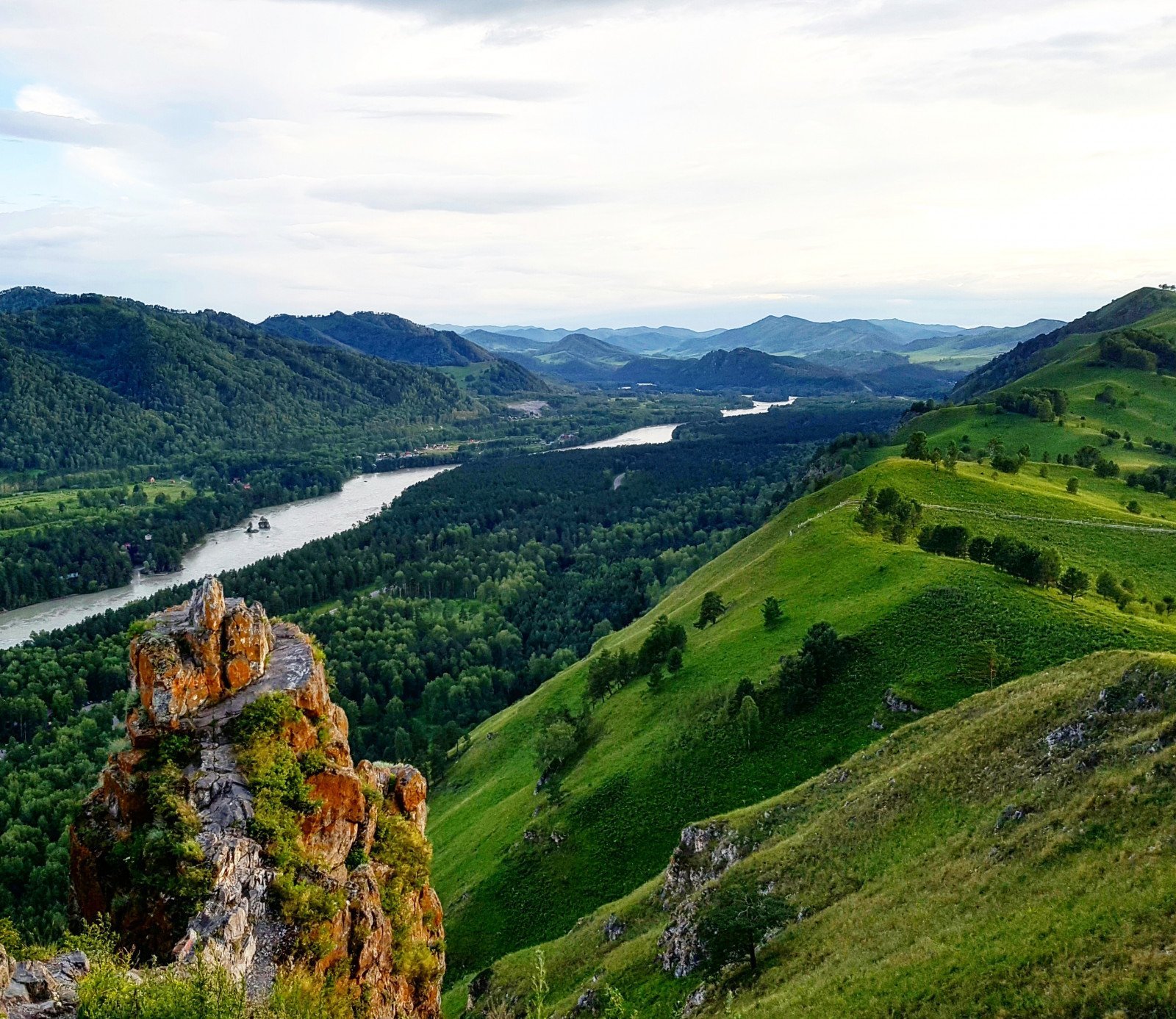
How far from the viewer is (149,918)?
28141 mm

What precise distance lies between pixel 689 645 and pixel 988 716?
46168 mm

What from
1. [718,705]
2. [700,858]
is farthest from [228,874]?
[718,705]

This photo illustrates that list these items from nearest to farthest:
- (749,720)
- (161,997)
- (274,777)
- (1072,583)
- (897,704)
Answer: (161,997) < (274,777) < (897,704) < (749,720) < (1072,583)

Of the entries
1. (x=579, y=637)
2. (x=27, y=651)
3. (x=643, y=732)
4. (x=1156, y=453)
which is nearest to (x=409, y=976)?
(x=643, y=732)

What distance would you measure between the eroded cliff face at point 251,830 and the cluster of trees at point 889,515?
74.3 m

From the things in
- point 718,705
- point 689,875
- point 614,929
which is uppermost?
point 718,705

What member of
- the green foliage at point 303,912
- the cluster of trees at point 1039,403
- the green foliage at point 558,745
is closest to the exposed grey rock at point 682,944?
the green foliage at point 303,912

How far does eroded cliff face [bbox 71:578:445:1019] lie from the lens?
28.2 metres

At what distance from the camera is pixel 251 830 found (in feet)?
98.9

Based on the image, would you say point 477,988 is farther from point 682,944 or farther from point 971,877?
point 971,877

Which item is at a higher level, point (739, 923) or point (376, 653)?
point (739, 923)

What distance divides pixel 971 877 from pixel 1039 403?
173 metres

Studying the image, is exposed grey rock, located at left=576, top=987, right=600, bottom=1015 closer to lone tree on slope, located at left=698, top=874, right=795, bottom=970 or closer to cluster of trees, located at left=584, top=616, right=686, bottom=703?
lone tree on slope, located at left=698, top=874, right=795, bottom=970

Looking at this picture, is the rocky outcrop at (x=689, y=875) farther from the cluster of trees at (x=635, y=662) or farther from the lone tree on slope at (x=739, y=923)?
the cluster of trees at (x=635, y=662)
